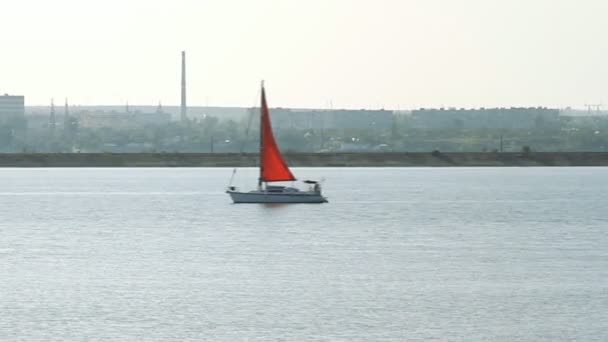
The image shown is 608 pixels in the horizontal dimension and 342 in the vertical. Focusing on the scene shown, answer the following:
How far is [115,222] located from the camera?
109625 millimetres

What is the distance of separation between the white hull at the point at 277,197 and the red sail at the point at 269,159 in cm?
120

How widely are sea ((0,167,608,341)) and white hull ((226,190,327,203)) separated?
0.94m

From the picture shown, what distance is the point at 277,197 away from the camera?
4724 inches

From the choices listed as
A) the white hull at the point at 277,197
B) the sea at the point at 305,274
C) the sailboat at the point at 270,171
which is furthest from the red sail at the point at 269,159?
the sea at the point at 305,274

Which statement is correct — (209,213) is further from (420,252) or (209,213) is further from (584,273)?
(584,273)

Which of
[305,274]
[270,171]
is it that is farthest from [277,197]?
[305,274]

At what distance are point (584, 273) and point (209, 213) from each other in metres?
54.1

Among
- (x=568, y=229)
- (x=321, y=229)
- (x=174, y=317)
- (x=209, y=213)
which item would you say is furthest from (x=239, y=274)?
(x=209, y=213)

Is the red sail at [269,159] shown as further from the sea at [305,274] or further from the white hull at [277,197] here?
the sea at [305,274]

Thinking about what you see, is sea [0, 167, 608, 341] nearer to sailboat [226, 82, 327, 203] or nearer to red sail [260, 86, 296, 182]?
sailboat [226, 82, 327, 203]

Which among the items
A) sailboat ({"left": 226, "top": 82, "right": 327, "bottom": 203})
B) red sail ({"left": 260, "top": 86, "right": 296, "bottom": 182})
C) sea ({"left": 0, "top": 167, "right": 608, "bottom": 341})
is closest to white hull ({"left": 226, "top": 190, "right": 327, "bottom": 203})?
sailboat ({"left": 226, "top": 82, "right": 327, "bottom": 203})

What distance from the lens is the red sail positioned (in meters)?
119

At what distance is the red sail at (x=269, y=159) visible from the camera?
118875 millimetres

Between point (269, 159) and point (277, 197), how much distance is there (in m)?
3.03
